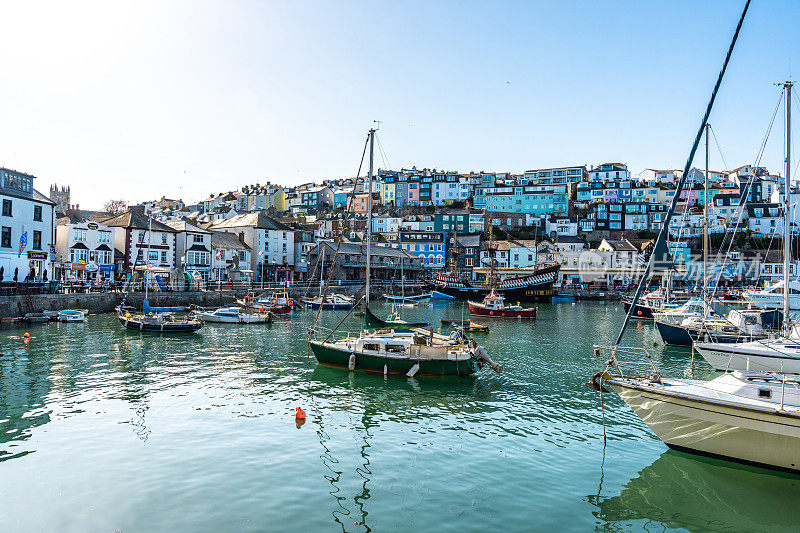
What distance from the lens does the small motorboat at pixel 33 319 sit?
46531 mm

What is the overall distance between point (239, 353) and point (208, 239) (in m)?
57.1

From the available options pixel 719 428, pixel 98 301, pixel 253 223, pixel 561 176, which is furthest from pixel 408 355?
pixel 561 176

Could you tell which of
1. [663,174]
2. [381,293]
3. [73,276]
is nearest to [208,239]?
[73,276]

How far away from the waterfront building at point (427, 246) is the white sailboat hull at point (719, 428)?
358 ft

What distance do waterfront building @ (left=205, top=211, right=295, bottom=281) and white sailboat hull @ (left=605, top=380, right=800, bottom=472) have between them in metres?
81.7

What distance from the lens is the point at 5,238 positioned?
50562mm

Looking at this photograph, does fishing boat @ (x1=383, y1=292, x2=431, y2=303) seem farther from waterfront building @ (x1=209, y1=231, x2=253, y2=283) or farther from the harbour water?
the harbour water

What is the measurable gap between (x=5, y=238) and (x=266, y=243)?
50074 millimetres

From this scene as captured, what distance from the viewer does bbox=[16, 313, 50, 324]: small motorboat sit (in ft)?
153

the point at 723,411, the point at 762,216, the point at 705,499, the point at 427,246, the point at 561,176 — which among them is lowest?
the point at 705,499

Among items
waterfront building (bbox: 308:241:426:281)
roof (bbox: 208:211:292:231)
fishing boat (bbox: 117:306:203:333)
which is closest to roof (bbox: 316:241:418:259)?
waterfront building (bbox: 308:241:426:281)

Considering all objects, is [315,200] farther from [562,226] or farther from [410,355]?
[410,355]

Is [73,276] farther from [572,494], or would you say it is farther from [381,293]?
[572,494]

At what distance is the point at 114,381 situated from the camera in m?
26.0
